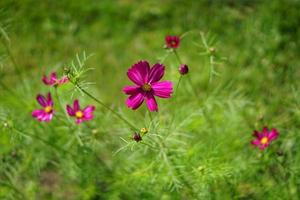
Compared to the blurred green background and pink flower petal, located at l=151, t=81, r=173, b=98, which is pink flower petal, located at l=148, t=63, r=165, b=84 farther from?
the blurred green background

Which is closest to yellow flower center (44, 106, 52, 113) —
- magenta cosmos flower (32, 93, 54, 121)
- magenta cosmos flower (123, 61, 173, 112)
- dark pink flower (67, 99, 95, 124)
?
magenta cosmos flower (32, 93, 54, 121)

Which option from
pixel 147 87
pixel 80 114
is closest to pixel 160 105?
pixel 80 114

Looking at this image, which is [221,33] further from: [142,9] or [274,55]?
[142,9]

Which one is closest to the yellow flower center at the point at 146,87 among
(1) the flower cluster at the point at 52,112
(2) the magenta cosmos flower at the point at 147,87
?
(2) the magenta cosmos flower at the point at 147,87

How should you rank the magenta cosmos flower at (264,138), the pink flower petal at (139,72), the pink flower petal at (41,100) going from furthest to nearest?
the pink flower petal at (41,100) < the magenta cosmos flower at (264,138) < the pink flower petal at (139,72)

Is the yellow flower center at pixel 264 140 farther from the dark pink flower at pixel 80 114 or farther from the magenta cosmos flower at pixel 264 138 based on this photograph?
the dark pink flower at pixel 80 114

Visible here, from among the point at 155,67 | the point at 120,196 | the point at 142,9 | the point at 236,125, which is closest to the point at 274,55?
the point at 236,125
